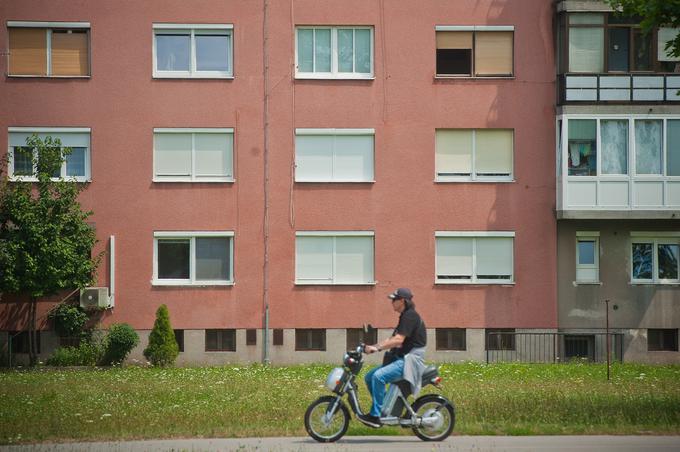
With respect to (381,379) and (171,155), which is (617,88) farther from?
(381,379)

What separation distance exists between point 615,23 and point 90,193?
52.3 ft

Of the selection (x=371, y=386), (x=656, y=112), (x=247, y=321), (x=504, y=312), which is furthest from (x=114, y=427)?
(x=656, y=112)

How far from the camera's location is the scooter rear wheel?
15.8 metres

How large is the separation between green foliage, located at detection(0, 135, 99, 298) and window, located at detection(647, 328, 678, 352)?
16.3 m

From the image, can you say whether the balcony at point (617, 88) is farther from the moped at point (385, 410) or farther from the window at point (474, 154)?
the moped at point (385, 410)

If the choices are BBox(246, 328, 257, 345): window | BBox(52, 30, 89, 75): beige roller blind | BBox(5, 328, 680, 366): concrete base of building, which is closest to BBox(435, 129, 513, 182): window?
BBox(5, 328, 680, 366): concrete base of building

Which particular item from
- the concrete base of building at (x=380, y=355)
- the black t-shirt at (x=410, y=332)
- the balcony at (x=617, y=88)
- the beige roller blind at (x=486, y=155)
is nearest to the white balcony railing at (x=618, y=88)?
the balcony at (x=617, y=88)

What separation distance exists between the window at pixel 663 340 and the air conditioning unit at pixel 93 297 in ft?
51.8

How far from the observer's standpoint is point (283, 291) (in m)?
33.5

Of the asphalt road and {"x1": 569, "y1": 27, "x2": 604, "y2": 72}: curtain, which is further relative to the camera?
{"x1": 569, "y1": 27, "x2": 604, "y2": 72}: curtain

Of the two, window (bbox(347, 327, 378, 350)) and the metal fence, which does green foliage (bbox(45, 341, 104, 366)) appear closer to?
window (bbox(347, 327, 378, 350))

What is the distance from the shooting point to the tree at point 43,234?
102ft

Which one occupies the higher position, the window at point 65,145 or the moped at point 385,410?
the window at point 65,145

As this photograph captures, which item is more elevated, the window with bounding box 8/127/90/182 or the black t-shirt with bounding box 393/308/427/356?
the window with bounding box 8/127/90/182
